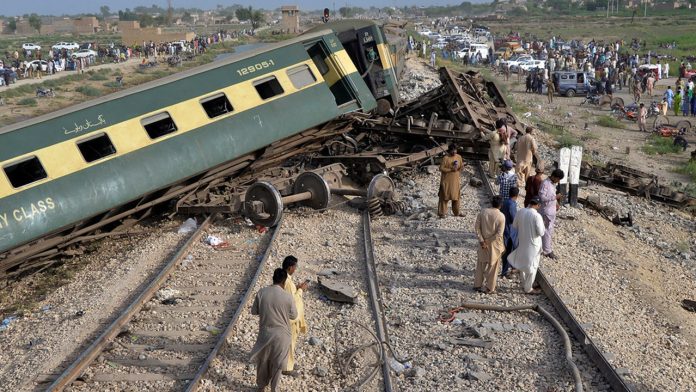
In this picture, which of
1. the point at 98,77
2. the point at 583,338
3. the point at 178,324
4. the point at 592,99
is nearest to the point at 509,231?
the point at 583,338

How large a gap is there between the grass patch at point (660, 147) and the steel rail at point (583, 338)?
1764cm

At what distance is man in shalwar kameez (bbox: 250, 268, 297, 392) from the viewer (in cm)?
757

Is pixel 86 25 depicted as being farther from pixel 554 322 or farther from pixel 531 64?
pixel 554 322

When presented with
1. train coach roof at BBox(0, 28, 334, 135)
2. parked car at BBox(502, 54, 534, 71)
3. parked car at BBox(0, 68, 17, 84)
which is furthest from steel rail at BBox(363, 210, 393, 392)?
parked car at BBox(502, 54, 534, 71)

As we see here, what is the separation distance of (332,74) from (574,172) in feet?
19.0

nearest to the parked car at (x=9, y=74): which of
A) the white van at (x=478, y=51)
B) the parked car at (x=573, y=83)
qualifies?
the parked car at (x=573, y=83)

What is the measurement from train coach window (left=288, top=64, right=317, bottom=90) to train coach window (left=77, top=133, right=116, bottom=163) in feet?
14.1

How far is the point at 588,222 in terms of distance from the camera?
14641 millimetres

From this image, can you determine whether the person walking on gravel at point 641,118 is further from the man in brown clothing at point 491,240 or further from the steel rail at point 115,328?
the steel rail at point 115,328

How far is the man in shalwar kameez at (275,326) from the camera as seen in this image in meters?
7.57

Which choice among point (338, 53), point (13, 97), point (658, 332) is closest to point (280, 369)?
point (658, 332)

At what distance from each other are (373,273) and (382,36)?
10.7 metres

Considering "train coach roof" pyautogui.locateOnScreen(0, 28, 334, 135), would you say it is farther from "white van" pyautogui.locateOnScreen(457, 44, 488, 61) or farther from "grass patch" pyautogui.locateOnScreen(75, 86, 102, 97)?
"white van" pyautogui.locateOnScreen(457, 44, 488, 61)

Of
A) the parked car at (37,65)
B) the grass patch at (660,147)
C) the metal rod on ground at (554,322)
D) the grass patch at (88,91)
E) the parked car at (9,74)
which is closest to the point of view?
the metal rod on ground at (554,322)
